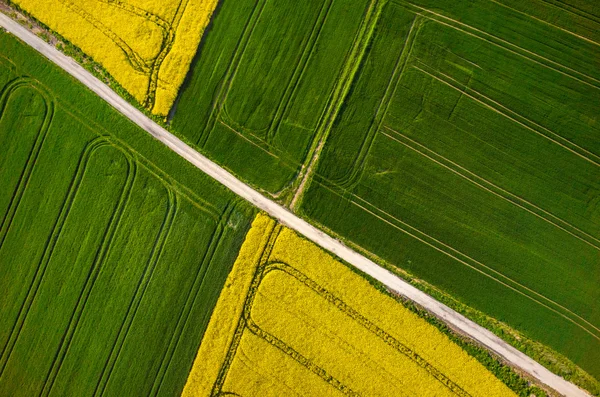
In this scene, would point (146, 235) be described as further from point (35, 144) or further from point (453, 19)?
point (453, 19)

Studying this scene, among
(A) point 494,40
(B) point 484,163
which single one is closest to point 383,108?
(B) point 484,163

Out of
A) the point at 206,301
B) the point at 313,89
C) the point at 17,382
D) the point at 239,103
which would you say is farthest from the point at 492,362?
the point at 17,382

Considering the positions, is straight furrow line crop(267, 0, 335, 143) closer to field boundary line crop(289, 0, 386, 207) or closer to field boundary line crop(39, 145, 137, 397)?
field boundary line crop(289, 0, 386, 207)

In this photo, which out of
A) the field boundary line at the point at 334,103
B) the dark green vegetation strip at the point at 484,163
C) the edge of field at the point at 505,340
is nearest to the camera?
the edge of field at the point at 505,340

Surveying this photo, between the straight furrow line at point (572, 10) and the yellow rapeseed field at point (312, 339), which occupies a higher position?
the straight furrow line at point (572, 10)

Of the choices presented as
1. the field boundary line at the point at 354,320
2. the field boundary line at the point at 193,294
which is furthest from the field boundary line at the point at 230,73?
the field boundary line at the point at 354,320

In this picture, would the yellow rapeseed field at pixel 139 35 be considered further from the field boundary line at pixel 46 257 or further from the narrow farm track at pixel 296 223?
the field boundary line at pixel 46 257

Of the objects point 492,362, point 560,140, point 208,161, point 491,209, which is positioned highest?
point 560,140
